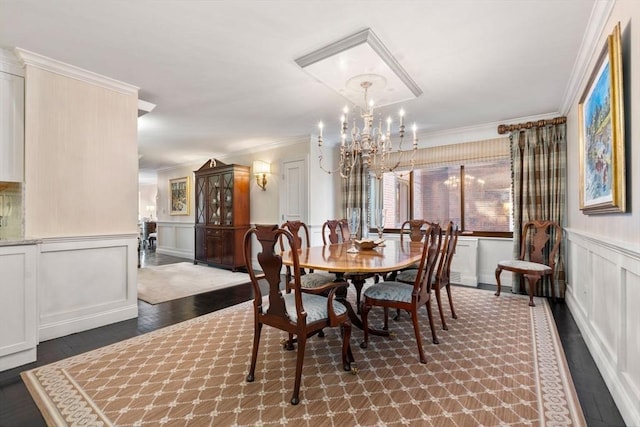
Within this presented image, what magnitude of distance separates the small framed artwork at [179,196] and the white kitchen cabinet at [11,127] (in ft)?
16.6

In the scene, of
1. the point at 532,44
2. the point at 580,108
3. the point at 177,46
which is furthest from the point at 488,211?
the point at 177,46

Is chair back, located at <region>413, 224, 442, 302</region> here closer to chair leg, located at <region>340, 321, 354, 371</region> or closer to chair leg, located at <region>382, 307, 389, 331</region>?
chair leg, located at <region>382, 307, 389, 331</region>

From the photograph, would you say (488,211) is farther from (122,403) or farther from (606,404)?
(122,403)

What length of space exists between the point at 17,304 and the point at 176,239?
5934mm

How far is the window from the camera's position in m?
4.57

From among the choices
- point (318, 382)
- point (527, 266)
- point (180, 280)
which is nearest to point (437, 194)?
point (527, 266)

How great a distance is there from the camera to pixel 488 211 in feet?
15.3

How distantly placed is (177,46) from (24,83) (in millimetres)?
1446

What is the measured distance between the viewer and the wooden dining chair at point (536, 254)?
3535 mm

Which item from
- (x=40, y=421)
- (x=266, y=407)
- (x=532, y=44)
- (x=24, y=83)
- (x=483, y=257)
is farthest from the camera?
(x=483, y=257)

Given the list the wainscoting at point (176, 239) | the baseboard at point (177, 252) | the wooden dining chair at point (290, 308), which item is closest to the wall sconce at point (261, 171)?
the wainscoting at point (176, 239)

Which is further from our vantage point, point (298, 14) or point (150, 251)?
point (150, 251)

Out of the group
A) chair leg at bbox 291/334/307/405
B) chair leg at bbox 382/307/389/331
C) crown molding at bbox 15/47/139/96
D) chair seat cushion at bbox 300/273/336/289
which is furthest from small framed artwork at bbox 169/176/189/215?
chair leg at bbox 291/334/307/405

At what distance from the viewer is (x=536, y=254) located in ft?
12.8
